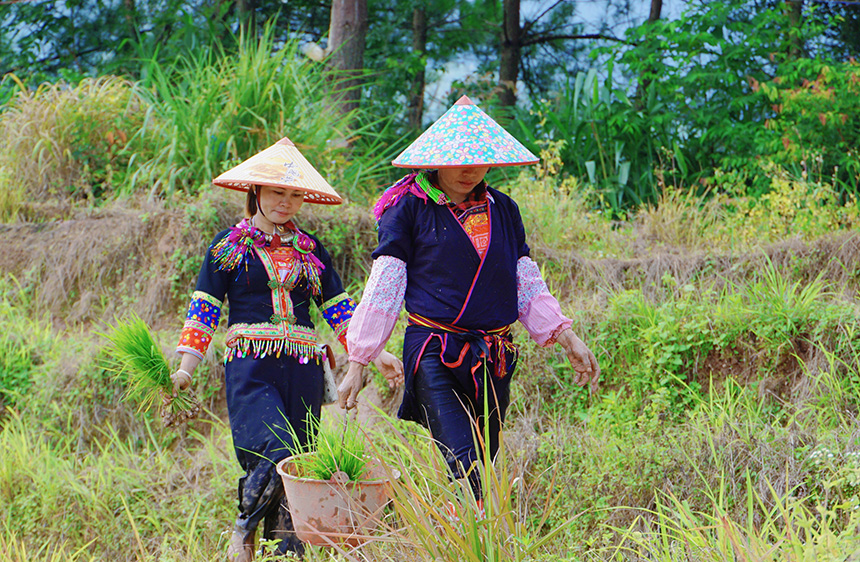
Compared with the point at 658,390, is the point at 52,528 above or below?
below

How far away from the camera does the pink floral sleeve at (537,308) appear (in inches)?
130

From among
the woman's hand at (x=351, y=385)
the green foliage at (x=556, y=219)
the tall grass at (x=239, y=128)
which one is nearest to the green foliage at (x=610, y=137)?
the green foliage at (x=556, y=219)

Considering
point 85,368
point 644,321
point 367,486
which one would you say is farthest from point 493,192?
point 85,368

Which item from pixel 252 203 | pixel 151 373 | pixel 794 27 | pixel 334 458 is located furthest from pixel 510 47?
pixel 334 458

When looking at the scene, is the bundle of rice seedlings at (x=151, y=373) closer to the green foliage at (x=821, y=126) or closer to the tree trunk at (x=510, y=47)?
the green foliage at (x=821, y=126)

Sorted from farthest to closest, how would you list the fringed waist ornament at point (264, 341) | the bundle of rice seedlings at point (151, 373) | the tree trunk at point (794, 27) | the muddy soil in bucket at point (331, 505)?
the tree trunk at point (794, 27), the fringed waist ornament at point (264, 341), the bundle of rice seedlings at point (151, 373), the muddy soil in bucket at point (331, 505)

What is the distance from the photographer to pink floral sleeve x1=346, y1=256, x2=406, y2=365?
3.07 m

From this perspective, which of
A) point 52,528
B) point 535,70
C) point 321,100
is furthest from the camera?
point 535,70

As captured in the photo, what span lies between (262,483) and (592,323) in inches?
96.7

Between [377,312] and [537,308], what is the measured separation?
669 mm

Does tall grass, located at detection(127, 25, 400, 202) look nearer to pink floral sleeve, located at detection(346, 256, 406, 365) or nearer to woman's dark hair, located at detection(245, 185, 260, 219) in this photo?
woman's dark hair, located at detection(245, 185, 260, 219)

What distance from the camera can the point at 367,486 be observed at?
2959mm

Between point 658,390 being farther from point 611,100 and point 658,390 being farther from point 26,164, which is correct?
point 26,164

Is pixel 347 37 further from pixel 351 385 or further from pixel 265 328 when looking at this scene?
pixel 351 385
